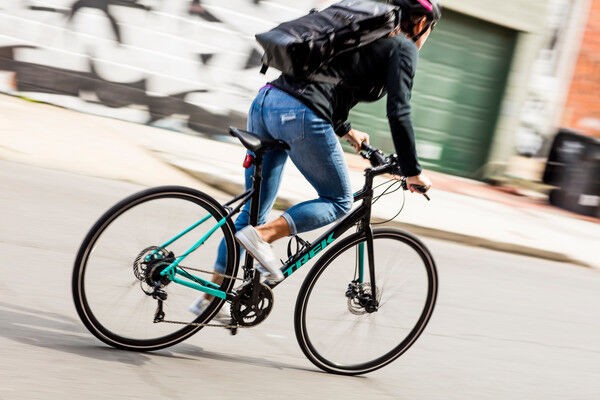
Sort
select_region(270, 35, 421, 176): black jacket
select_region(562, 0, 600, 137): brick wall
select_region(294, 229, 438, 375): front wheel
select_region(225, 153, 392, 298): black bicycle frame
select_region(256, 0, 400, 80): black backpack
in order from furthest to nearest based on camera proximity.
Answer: select_region(562, 0, 600, 137): brick wall → select_region(294, 229, 438, 375): front wheel → select_region(225, 153, 392, 298): black bicycle frame → select_region(270, 35, 421, 176): black jacket → select_region(256, 0, 400, 80): black backpack

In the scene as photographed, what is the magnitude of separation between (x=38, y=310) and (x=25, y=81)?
7690mm

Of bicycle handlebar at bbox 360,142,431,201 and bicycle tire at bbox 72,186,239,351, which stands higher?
bicycle handlebar at bbox 360,142,431,201

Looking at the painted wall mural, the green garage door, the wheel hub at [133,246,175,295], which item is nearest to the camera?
the wheel hub at [133,246,175,295]

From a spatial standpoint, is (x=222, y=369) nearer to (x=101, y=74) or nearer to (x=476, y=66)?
(x=101, y=74)

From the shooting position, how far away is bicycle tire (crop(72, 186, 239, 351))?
14.0 ft

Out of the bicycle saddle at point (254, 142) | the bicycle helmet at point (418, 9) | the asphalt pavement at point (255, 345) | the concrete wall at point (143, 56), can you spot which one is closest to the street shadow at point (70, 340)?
A: the asphalt pavement at point (255, 345)

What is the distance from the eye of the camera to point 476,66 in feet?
48.9

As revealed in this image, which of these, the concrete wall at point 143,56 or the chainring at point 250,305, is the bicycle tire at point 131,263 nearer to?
the chainring at point 250,305

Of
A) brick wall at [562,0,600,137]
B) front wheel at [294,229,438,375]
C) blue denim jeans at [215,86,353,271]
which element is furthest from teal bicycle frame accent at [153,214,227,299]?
brick wall at [562,0,600,137]

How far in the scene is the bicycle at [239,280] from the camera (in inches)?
172

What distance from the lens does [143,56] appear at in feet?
40.7

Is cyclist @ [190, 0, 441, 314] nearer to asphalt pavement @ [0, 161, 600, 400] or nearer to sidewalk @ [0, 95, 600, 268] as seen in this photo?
asphalt pavement @ [0, 161, 600, 400]

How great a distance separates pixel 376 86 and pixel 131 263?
4.61ft

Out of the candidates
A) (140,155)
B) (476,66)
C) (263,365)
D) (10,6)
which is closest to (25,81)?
(10,6)
